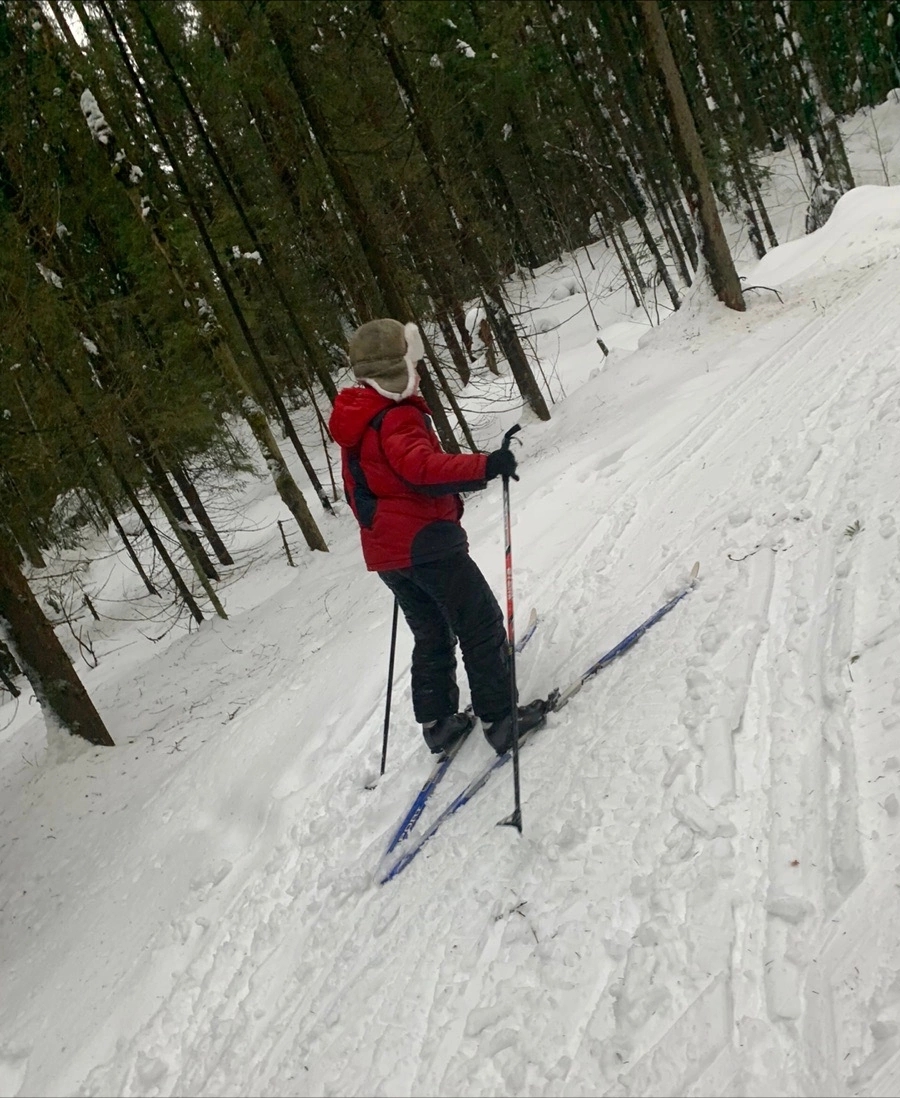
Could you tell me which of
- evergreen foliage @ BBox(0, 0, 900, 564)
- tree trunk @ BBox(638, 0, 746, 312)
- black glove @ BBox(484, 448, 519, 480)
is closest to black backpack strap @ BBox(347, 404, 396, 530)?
black glove @ BBox(484, 448, 519, 480)

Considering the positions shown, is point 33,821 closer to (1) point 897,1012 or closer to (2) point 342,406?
(2) point 342,406

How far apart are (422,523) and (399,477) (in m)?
0.28

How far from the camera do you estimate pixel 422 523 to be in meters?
3.89

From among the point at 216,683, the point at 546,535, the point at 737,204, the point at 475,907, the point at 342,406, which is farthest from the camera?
the point at 737,204

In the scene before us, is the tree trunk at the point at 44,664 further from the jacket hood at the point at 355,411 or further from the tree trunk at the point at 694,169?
the tree trunk at the point at 694,169

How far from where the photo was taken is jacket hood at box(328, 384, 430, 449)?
12.3 ft

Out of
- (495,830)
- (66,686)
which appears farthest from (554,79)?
(495,830)

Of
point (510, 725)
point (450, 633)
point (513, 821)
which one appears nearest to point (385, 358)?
point (450, 633)

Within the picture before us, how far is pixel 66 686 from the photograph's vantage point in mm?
7465

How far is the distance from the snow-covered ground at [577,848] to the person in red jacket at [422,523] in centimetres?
37

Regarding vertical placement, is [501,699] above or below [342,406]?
below

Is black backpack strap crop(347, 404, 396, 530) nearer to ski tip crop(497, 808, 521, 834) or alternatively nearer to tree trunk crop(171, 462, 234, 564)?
ski tip crop(497, 808, 521, 834)

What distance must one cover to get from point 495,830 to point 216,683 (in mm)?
6982

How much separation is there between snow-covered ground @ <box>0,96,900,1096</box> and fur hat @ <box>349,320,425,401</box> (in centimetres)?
202
